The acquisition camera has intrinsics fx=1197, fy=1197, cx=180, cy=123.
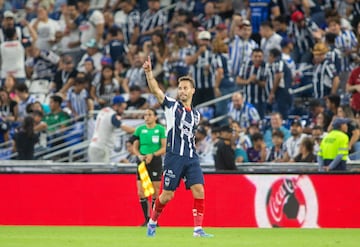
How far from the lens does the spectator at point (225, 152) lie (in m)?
22.2

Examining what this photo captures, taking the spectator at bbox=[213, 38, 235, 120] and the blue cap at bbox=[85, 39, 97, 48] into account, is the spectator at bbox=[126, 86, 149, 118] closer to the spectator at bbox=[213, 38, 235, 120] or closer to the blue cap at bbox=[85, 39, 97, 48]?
the spectator at bbox=[213, 38, 235, 120]

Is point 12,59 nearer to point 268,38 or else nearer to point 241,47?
point 241,47

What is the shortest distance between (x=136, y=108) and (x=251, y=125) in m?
3.17

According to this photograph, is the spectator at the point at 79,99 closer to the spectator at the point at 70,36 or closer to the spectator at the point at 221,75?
the spectator at the point at 221,75

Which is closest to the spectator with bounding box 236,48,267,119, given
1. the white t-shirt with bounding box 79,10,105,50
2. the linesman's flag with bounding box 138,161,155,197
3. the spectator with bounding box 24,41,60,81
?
the linesman's flag with bounding box 138,161,155,197

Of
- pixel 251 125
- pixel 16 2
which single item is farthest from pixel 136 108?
pixel 16 2

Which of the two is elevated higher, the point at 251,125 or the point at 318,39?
the point at 318,39

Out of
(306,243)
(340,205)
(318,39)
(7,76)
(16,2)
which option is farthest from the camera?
(16,2)

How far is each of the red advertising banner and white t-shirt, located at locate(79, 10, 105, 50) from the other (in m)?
8.54

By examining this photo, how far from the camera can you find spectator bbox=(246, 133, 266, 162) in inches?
938

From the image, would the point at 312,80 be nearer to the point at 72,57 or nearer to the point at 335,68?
the point at 335,68

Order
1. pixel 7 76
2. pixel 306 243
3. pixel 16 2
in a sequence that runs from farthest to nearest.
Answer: pixel 16 2
pixel 7 76
pixel 306 243

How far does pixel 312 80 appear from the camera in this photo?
26.0m

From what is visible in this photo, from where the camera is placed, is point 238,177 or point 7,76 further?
point 7,76
